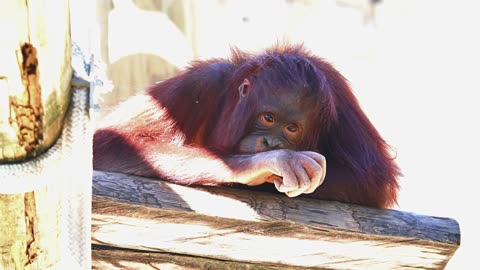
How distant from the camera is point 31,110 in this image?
6.04 ft

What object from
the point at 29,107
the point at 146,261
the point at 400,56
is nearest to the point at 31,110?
the point at 29,107

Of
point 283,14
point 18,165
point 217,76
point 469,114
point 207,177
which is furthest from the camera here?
point 283,14

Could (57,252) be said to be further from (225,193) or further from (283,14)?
(283,14)

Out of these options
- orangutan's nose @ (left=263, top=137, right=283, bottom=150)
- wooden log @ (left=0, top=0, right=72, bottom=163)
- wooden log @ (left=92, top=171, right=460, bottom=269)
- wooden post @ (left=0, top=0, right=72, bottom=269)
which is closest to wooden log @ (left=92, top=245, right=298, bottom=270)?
wooden log @ (left=92, top=171, right=460, bottom=269)

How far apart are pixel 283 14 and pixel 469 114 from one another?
2.17 m

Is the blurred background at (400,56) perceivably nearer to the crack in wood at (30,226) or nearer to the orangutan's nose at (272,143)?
the orangutan's nose at (272,143)

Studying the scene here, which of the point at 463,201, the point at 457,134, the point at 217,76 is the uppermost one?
the point at 217,76

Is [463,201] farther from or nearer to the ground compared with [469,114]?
nearer to the ground

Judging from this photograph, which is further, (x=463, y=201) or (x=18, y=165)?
(x=463, y=201)

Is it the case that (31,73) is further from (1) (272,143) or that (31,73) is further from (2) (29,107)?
(1) (272,143)

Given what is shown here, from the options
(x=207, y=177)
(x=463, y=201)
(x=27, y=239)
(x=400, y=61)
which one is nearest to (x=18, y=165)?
(x=27, y=239)

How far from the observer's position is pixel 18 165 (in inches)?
72.2

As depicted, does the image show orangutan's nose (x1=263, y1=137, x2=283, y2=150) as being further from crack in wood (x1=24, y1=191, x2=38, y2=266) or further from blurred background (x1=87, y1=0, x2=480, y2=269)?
blurred background (x1=87, y1=0, x2=480, y2=269)

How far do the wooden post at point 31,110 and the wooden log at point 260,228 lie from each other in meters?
0.59
